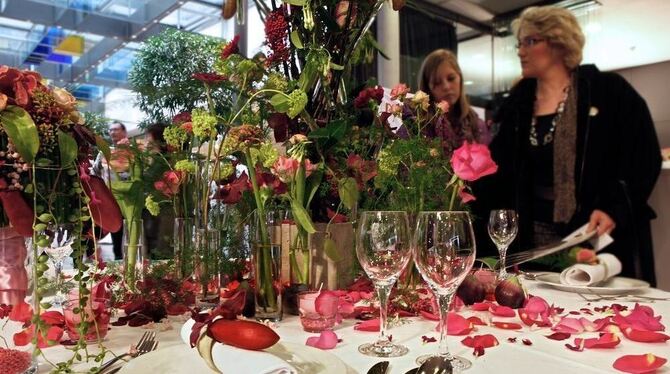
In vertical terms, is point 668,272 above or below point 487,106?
below

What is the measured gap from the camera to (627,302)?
1.15 m

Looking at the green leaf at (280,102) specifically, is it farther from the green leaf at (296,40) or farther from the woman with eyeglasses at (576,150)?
the woman with eyeglasses at (576,150)

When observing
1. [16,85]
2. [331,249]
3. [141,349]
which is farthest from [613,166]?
[16,85]

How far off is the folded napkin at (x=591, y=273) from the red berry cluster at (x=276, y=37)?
0.85m

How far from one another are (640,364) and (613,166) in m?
1.73

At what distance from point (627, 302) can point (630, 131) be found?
125cm

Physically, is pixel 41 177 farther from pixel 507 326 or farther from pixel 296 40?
pixel 507 326

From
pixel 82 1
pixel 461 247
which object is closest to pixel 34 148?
pixel 461 247

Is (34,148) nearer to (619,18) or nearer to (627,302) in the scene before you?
(627,302)

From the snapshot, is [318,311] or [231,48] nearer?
[318,311]

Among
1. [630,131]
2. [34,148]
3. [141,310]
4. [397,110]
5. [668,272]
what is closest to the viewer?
[34,148]

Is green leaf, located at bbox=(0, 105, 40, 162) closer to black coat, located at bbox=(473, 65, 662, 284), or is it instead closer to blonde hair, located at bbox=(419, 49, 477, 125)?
black coat, located at bbox=(473, 65, 662, 284)

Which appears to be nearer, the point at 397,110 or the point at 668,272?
the point at 397,110

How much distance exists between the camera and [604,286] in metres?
1.28
